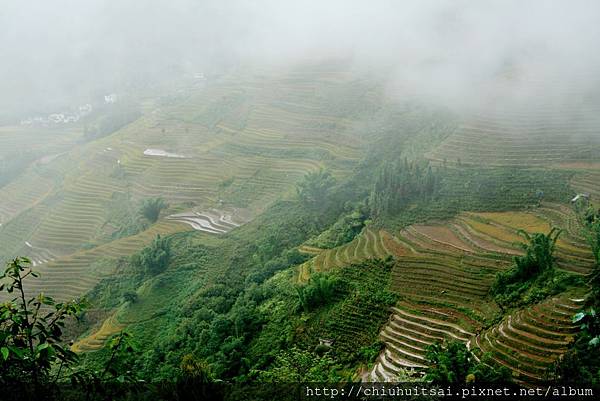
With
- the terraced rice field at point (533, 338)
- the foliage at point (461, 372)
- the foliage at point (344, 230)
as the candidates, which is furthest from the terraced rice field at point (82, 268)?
the foliage at point (461, 372)

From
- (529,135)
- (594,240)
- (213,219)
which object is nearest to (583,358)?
(594,240)

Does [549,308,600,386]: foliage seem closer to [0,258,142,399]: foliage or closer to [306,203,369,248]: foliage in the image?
[0,258,142,399]: foliage

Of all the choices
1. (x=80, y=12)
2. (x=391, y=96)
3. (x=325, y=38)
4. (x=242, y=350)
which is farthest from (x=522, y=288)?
(x=80, y=12)

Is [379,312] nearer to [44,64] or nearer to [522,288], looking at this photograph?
[522,288]

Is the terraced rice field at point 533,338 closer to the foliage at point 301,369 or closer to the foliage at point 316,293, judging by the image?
the foliage at point 301,369

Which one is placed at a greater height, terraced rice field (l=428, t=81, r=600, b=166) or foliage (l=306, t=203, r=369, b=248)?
terraced rice field (l=428, t=81, r=600, b=166)

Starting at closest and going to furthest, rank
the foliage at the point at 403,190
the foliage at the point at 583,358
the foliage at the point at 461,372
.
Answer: the foliage at the point at 583,358 → the foliage at the point at 461,372 → the foliage at the point at 403,190

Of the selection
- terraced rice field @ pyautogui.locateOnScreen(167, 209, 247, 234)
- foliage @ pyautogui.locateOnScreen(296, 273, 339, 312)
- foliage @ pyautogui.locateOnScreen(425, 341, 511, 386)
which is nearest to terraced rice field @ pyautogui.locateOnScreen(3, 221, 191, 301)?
terraced rice field @ pyautogui.locateOnScreen(167, 209, 247, 234)
